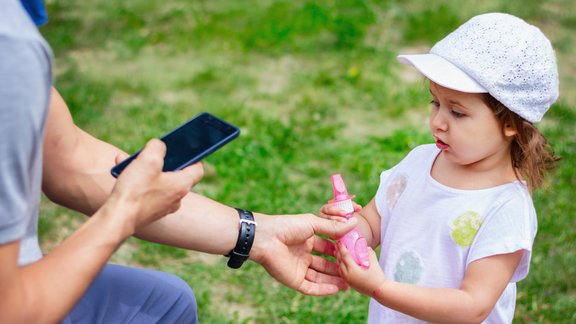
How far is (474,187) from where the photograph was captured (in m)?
2.03

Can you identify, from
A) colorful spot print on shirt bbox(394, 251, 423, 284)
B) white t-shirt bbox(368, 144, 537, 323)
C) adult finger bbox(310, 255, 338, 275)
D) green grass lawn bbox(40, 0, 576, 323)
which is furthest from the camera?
green grass lawn bbox(40, 0, 576, 323)

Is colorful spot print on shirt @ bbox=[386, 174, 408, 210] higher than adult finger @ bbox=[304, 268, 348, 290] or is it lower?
higher

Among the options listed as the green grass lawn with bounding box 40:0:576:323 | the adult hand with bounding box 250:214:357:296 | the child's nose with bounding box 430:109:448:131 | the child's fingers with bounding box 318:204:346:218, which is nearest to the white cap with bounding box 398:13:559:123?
the child's nose with bounding box 430:109:448:131

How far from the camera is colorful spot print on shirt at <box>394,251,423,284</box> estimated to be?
2.06 metres

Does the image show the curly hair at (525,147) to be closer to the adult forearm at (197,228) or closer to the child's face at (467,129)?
the child's face at (467,129)

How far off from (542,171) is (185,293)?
3.57 ft

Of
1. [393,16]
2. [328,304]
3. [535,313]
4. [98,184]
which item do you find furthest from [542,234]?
[393,16]

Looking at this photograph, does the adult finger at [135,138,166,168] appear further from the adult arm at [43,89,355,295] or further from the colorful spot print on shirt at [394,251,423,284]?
the colorful spot print on shirt at [394,251,423,284]

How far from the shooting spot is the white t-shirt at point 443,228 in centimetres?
194

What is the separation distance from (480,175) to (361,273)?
0.42m

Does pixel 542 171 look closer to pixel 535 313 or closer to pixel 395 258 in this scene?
pixel 395 258

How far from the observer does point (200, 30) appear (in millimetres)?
5906

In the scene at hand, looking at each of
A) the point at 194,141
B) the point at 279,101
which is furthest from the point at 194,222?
the point at 279,101

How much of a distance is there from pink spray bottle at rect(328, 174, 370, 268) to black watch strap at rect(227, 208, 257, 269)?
274 mm
